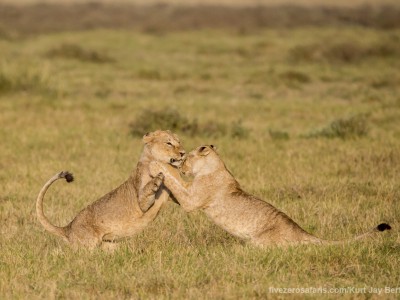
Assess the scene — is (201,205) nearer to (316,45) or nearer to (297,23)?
(316,45)

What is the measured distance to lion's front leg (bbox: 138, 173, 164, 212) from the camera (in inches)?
268

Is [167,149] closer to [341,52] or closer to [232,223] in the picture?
[232,223]

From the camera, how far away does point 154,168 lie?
7.13m

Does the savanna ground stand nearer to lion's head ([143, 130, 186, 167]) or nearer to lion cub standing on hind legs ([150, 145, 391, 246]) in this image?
lion cub standing on hind legs ([150, 145, 391, 246])

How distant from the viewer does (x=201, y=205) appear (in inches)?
281

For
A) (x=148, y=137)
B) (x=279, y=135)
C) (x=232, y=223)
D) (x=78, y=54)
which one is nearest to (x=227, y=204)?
(x=232, y=223)

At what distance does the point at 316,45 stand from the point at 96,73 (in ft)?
34.6

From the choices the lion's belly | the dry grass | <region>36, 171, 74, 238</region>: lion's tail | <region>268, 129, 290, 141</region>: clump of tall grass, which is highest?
<region>36, 171, 74, 238</region>: lion's tail

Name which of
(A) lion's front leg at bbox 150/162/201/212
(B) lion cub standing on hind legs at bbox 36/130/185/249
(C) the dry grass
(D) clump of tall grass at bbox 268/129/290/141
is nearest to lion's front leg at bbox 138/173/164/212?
(B) lion cub standing on hind legs at bbox 36/130/185/249

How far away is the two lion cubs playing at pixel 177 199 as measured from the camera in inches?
268

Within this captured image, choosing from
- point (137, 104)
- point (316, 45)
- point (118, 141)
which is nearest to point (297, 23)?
point (316, 45)

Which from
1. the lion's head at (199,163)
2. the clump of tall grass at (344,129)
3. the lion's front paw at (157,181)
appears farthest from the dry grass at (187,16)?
the lion's front paw at (157,181)

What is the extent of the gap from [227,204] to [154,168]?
716 millimetres

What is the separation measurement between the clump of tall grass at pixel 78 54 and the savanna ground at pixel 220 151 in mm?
50
